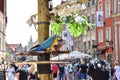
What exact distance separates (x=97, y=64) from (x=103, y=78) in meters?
0.51

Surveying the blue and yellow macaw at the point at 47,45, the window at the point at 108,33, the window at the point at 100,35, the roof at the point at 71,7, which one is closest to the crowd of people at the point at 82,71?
the blue and yellow macaw at the point at 47,45

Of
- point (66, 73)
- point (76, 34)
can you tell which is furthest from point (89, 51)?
point (76, 34)

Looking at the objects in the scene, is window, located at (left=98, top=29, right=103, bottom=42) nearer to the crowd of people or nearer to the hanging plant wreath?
the crowd of people

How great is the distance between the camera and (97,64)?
13406mm

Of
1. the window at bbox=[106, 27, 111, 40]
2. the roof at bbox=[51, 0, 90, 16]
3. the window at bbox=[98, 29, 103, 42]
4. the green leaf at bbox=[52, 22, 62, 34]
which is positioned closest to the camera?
the roof at bbox=[51, 0, 90, 16]

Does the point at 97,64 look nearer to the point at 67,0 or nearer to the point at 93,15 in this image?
the point at 67,0

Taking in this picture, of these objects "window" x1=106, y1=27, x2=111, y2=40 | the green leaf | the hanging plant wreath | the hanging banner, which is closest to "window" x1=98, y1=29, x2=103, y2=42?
"window" x1=106, y1=27, x2=111, y2=40

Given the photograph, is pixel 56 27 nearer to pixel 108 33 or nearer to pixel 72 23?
pixel 72 23

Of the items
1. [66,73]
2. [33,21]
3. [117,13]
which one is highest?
[117,13]

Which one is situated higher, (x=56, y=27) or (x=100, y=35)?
(x=100, y=35)

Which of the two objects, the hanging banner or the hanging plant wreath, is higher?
the hanging banner

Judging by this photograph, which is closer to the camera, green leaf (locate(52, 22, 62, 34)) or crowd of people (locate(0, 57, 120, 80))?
green leaf (locate(52, 22, 62, 34))

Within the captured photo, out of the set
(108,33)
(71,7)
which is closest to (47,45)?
(71,7)

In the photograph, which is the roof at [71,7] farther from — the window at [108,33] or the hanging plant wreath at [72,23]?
the window at [108,33]
